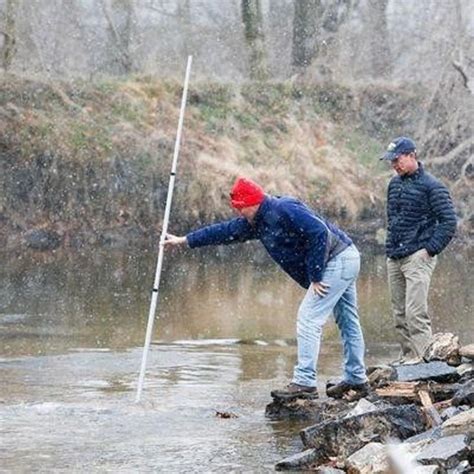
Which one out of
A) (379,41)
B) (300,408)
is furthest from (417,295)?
(379,41)

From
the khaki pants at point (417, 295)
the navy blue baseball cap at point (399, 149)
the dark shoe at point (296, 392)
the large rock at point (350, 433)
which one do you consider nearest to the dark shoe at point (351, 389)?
the dark shoe at point (296, 392)

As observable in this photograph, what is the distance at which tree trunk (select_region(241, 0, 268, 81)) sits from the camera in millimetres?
37844

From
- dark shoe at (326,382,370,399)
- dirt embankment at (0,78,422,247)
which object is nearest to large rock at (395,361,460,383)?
dark shoe at (326,382,370,399)

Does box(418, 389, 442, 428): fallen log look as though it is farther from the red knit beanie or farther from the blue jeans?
the red knit beanie

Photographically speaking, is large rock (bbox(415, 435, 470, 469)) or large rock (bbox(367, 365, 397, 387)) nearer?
large rock (bbox(415, 435, 470, 469))

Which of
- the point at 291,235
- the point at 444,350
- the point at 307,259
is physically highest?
the point at 291,235

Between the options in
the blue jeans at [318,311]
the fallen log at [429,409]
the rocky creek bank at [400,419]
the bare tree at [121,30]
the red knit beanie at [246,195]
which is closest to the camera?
the rocky creek bank at [400,419]

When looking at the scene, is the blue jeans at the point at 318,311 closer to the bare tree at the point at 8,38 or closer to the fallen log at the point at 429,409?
the fallen log at the point at 429,409

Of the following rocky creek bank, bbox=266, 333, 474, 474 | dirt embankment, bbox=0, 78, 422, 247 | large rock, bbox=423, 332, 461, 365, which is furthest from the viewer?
dirt embankment, bbox=0, 78, 422, 247

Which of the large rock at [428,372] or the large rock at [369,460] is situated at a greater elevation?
the large rock at [428,372]

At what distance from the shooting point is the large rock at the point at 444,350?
10648 millimetres

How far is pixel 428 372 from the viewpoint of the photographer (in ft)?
33.8

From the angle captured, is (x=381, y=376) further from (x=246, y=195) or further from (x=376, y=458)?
(x=376, y=458)

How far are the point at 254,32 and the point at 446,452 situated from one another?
31.8 m
